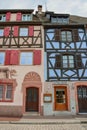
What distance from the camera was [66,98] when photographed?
45.6 feet

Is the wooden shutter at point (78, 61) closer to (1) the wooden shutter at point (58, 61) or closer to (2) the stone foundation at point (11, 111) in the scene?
(1) the wooden shutter at point (58, 61)

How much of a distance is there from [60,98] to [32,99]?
2.32 m

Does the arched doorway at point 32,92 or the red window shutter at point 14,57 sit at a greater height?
the red window shutter at point 14,57

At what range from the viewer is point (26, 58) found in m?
14.8

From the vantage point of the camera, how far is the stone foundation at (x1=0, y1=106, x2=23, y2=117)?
13.2 m

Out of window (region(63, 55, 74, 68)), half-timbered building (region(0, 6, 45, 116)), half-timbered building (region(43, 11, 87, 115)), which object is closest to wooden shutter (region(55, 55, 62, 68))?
half-timbered building (region(43, 11, 87, 115))

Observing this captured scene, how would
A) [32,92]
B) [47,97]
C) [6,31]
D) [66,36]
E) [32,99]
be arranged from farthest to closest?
[66,36] → [6,31] → [32,92] → [32,99] → [47,97]

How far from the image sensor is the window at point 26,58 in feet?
48.1

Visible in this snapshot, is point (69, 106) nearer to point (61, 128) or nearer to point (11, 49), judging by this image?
point (61, 128)

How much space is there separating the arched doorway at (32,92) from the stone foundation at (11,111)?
0.47 m

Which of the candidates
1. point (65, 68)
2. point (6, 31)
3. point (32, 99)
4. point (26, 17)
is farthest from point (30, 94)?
point (26, 17)

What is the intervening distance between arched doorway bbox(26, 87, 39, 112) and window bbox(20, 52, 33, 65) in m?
2.25

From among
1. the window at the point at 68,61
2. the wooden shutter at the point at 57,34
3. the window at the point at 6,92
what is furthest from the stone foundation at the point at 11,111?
the wooden shutter at the point at 57,34

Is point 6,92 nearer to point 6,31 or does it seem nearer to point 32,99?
point 32,99
